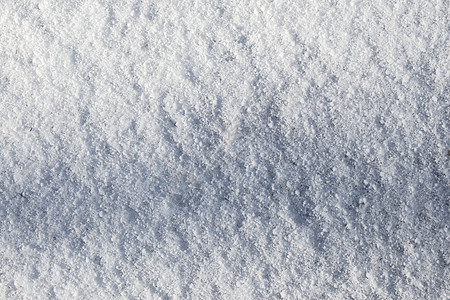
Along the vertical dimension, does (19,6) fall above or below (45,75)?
above

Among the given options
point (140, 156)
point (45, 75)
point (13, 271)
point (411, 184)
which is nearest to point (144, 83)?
point (140, 156)

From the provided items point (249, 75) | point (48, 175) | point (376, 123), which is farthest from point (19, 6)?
point (376, 123)

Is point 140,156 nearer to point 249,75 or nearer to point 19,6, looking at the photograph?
point 249,75

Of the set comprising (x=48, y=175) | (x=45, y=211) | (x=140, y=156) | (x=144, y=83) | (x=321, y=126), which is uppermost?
(x=321, y=126)

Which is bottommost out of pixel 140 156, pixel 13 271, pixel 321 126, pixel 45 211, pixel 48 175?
pixel 13 271

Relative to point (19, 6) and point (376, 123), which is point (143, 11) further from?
point (376, 123)

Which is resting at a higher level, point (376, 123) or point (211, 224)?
point (376, 123)
